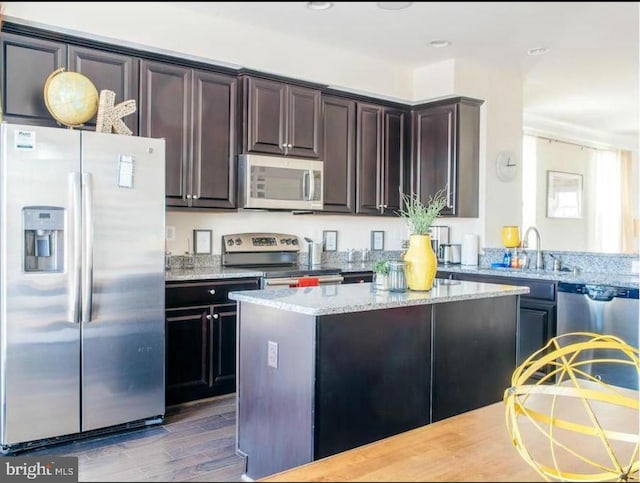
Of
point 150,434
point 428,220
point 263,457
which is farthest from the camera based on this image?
point 150,434

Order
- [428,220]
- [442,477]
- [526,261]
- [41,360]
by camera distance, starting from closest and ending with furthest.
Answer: [442,477], [428,220], [41,360], [526,261]

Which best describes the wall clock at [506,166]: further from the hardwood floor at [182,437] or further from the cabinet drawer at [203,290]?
the hardwood floor at [182,437]

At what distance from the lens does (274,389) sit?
2139 millimetres

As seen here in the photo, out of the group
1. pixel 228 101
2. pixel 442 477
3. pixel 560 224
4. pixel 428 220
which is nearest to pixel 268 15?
pixel 442 477

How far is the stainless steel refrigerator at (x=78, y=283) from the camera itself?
98.9 inches

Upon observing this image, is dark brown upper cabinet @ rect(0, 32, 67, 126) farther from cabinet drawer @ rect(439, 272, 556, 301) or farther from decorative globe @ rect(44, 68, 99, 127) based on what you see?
cabinet drawer @ rect(439, 272, 556, 301)

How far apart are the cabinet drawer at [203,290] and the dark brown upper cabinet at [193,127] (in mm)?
574

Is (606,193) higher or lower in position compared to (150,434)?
higher

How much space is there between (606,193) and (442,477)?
7215 millimetres

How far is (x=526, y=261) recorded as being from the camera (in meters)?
4.55

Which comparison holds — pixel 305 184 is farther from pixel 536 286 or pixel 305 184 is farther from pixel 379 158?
pixel 536 286

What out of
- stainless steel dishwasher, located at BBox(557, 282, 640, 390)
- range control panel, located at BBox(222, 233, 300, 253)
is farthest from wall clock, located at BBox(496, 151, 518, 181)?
range control panel, located at BBox(222, 233, 300, 253)

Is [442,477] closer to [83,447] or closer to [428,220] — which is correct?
[428,220]

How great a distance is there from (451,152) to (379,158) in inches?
24.4
